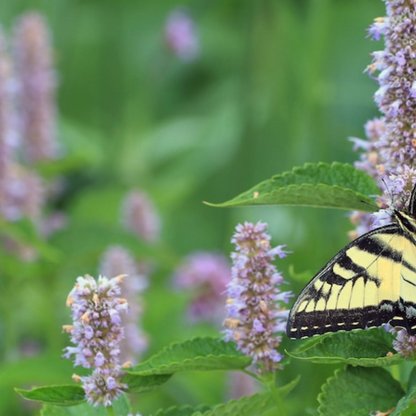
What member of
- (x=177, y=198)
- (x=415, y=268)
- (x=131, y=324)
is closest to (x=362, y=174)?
(x=415, y=268)

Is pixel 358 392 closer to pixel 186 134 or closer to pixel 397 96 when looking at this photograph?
pixel 397 96

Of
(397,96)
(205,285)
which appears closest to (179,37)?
(205,285)

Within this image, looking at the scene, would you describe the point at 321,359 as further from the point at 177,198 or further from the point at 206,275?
the point at 177,198

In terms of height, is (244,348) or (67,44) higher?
(67,44)

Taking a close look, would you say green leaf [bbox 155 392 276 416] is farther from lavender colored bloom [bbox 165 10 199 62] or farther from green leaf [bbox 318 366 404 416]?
lavender colored bloom [bbox 165 10 199 62]

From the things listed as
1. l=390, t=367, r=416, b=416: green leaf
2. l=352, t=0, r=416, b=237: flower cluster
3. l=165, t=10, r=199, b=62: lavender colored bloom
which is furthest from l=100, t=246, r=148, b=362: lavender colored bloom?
l=165, t=10, r=199, b=62: lavender colored bloom
